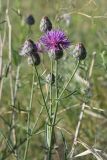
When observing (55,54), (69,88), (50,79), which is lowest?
(69,88)

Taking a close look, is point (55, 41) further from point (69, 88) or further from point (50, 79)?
point (69, 88)

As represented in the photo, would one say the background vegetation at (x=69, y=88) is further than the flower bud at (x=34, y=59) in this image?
Yes

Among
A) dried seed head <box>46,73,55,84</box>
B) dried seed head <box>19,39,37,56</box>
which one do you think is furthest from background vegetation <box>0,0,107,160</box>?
dried seed head <box>19,39,37,56</box>

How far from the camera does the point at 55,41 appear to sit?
211 centimetres

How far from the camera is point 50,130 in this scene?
2070 millimetres

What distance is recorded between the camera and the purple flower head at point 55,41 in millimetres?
2102

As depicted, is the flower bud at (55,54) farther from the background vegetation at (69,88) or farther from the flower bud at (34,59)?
the background vegetation at (69,88)

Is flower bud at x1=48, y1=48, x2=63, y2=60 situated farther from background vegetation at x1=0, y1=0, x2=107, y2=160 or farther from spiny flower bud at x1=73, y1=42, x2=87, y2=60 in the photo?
background vegetation at x1=0, y1=0, x2=107, y2=160

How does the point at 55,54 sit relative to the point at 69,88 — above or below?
above

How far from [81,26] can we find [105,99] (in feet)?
4.47

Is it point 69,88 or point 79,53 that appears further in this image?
point 69,88

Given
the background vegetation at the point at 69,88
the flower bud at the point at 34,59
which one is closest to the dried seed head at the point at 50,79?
the flower bud at the point at 34,59

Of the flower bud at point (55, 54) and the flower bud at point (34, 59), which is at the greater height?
the flower bud at point (55, 54)

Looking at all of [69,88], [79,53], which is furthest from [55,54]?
[69,88]
